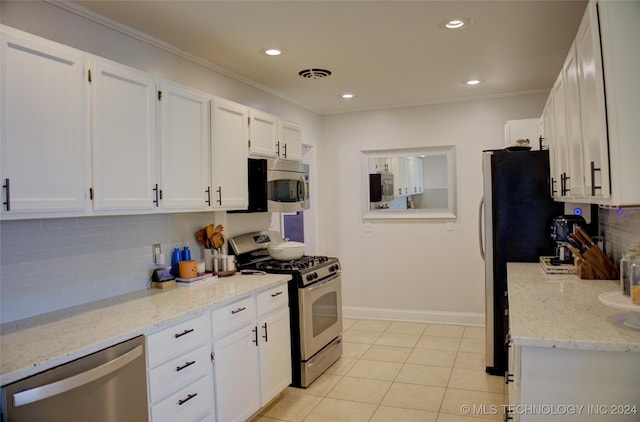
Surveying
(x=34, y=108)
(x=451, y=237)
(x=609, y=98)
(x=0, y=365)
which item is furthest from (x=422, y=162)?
(x=0, y=365)

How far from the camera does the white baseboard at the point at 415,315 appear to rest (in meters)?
5.02

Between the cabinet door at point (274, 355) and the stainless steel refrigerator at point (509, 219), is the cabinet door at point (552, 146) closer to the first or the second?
the stainless steel refrigerator at point (509, 219)

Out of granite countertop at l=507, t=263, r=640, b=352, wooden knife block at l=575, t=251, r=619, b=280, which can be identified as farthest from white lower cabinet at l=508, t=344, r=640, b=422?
wooden knife block at l=575, t=251, r=619, b=280

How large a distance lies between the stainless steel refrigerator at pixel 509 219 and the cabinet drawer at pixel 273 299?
5.29ft

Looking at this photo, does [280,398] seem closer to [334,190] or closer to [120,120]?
[120,120]

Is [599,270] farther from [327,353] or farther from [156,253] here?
[156,253]

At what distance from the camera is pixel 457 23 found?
2775 mm

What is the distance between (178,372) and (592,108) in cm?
222

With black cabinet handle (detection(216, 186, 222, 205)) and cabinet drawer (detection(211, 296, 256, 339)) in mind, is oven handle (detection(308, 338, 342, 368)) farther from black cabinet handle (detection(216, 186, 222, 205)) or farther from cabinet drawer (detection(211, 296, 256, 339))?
black cabinet handle (detection(216, 186, 222, 205))

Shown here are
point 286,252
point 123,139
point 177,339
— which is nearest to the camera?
point 177,339

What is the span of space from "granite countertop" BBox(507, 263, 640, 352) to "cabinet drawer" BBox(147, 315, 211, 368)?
1.53 m

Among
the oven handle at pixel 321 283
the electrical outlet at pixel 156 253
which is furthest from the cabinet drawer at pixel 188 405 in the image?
the oven handle at pixel 321 283

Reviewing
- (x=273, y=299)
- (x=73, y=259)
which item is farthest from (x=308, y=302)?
(x=73, y=259)

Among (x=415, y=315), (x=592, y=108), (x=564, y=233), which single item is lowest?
(x=415, y=315)
